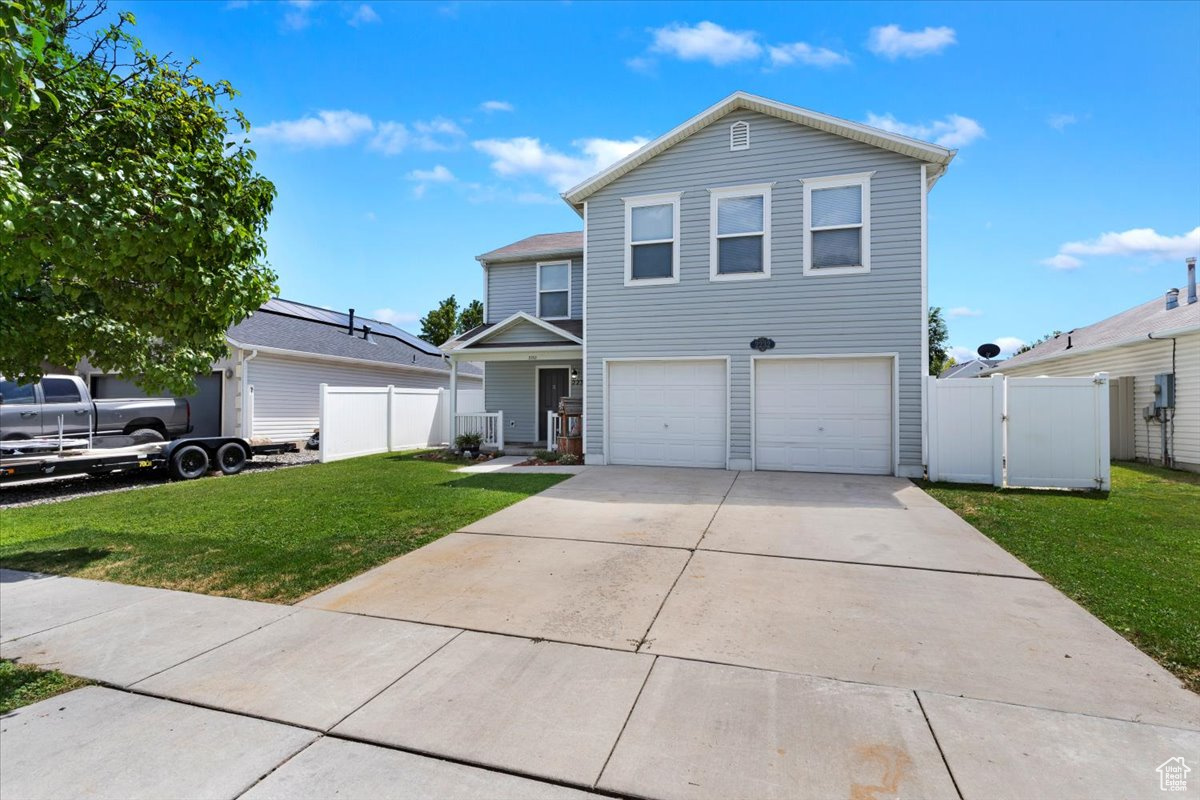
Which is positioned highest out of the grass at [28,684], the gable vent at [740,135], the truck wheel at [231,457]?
the gable vent at [740,135]

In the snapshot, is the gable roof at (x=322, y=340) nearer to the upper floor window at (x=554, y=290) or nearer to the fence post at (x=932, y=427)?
the upper floor window at (x=554, y=290)

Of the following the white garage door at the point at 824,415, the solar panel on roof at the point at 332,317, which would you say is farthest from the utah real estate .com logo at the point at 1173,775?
the solar panel on roof at the point at 332,317

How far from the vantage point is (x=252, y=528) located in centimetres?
684

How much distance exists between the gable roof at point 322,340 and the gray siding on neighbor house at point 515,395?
519 cm

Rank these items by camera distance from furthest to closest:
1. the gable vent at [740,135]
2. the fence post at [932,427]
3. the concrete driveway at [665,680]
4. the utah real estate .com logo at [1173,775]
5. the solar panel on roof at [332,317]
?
1. the solar panel on roof at [332,317]
2. the gable vent at [740,135]
3. the fence post at [932,427]
4. the concrete driveway at [665,680]
5. the utah real estate .com logo at [1173,775]

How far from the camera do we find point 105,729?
284 centimetres

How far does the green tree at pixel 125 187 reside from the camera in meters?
3.46

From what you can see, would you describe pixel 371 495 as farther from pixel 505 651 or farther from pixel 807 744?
pixel 807 744

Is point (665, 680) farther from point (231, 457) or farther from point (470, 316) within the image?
point (470, 316)

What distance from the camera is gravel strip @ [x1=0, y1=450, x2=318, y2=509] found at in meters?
9.62

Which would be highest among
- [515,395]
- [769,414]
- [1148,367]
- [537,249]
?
[537,249]

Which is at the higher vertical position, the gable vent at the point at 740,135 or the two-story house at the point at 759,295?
the gable vent at the point at 740,135

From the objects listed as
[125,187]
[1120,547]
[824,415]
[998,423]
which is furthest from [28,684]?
[998,423]

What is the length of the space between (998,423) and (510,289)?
1206cm
